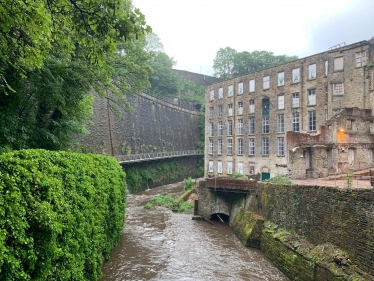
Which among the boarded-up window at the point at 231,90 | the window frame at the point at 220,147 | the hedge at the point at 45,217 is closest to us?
the hedge at the point at 45,217

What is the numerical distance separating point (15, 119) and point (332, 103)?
2663 centimetres

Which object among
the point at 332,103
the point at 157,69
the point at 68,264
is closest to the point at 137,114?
the point at 157,69

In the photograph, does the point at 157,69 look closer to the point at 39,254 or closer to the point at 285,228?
the point at 285,228

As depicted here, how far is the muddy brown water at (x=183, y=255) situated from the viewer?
1288cm

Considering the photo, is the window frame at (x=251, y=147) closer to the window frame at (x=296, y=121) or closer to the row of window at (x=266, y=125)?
the row of window at (x=266, y=125)

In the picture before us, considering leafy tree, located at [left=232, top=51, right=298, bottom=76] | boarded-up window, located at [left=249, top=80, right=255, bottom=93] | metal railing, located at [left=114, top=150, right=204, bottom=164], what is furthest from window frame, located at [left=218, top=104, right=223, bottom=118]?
leafy tree, located at [left=232, top=51, right=298, bottom=76]

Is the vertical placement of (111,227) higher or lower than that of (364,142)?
lower

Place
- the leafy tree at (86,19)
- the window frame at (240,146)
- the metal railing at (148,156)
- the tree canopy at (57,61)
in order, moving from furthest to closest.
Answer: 1. the window frame at (240,146)
2. the metal railing at (148,156)
3. the tree canopy at (57,61)
4. the leafy tree at (86,19)

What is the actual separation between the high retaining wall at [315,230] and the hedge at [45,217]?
8328 mm

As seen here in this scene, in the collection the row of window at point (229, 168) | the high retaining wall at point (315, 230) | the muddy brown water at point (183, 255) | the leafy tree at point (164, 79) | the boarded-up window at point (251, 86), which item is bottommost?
the muddy brown water at point (183, 255)

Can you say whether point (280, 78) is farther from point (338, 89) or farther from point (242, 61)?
point (242, 61)

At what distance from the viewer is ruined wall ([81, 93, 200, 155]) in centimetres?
3444

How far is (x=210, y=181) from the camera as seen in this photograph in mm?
22703

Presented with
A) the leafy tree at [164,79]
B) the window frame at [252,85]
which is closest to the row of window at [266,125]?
the window frame at [252,85]
